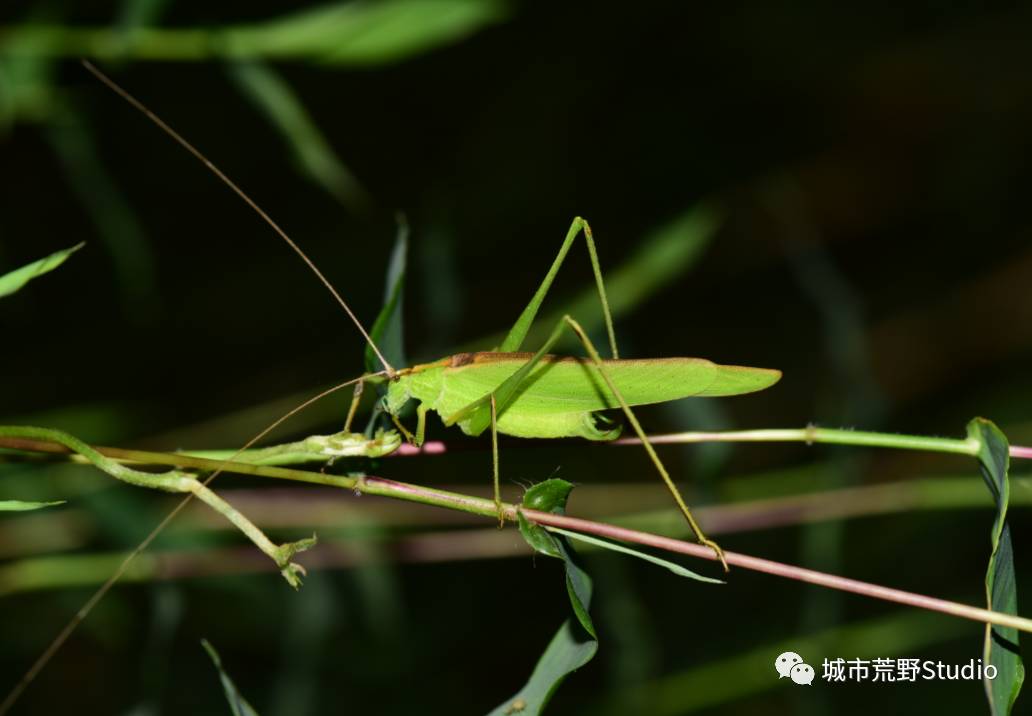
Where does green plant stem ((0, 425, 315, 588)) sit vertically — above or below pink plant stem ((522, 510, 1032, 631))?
above

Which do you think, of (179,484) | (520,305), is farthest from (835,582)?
(520,305)

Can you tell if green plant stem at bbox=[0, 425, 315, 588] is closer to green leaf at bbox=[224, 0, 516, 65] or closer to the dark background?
the dark background

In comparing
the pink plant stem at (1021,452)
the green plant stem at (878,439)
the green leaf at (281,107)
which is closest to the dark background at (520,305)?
the green leaf at (281,107)

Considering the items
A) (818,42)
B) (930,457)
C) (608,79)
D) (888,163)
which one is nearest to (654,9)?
(608,79)

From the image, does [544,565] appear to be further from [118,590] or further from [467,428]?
[467,428]

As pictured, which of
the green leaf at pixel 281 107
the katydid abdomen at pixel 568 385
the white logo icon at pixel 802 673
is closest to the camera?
the katydid abdomen at pixel 568 385

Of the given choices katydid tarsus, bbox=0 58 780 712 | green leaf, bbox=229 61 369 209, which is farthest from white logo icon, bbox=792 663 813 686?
green leaf, bbox=229 61 369 209

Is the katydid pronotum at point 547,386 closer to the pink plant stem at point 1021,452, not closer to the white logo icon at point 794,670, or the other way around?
the pink plant stem at point 1021,452

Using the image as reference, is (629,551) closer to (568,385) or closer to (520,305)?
(568,385)
